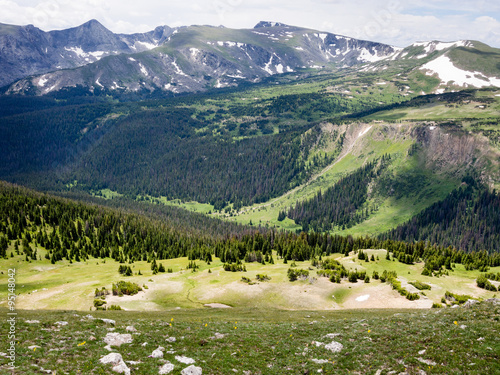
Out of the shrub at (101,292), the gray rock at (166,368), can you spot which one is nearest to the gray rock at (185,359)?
the gray rock at (166,368)

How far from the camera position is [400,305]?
234 ft

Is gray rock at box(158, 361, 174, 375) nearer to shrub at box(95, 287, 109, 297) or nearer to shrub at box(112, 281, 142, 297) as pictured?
shrub at box(112, 281, 142, 297)

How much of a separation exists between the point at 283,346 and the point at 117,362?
16.8 meters

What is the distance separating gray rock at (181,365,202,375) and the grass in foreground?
2.21 feet

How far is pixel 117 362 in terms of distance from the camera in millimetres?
30875

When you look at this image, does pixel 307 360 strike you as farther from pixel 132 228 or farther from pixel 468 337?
pixel 132 228

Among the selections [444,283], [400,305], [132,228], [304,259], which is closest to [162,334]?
[400,305]

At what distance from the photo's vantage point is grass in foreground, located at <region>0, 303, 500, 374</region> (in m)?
30.1

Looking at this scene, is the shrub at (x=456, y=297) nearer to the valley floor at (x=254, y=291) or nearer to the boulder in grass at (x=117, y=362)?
the valley floor at (x=254, y=291)

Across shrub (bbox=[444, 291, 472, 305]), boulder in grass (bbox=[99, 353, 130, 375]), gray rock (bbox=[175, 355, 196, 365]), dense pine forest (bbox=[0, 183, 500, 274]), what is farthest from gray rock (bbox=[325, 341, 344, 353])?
dense pine forest (bbox=[0, 183, 500, 274])

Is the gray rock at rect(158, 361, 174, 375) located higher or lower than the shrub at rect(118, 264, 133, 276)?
higher

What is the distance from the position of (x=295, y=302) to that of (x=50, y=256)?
115277mm

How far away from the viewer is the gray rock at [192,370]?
99.8 ft

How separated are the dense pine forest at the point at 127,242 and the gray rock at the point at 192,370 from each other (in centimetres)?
9474
